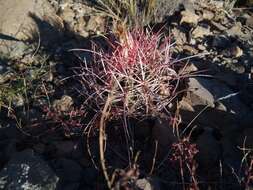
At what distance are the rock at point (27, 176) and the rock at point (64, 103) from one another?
674mm

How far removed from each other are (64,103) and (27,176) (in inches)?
33.1

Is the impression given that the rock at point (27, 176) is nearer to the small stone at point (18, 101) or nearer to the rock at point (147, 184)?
the rock at point (147, 184)

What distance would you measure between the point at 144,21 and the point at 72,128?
4.14 feet

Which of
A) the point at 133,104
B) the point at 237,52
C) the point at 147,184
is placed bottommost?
the point at 147,184

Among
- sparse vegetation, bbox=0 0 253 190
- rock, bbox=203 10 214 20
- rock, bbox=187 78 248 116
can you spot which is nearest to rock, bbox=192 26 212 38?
sparse vegetation, bbox=0 0 253 190

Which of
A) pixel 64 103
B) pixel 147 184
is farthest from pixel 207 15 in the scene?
pixel 147 184

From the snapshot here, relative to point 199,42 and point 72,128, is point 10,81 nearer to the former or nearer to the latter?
point 72,128

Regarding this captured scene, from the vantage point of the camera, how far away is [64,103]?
330 centimetres

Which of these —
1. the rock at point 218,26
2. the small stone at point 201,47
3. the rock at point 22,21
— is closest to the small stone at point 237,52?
the small stone at point 201,47

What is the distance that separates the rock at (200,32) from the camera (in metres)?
3.93

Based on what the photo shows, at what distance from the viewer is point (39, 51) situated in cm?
378

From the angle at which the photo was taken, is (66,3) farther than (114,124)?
Yes

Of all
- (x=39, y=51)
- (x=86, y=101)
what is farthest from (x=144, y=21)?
(x=86, y=101)

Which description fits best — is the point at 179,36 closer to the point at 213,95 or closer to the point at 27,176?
the point at 213,95
